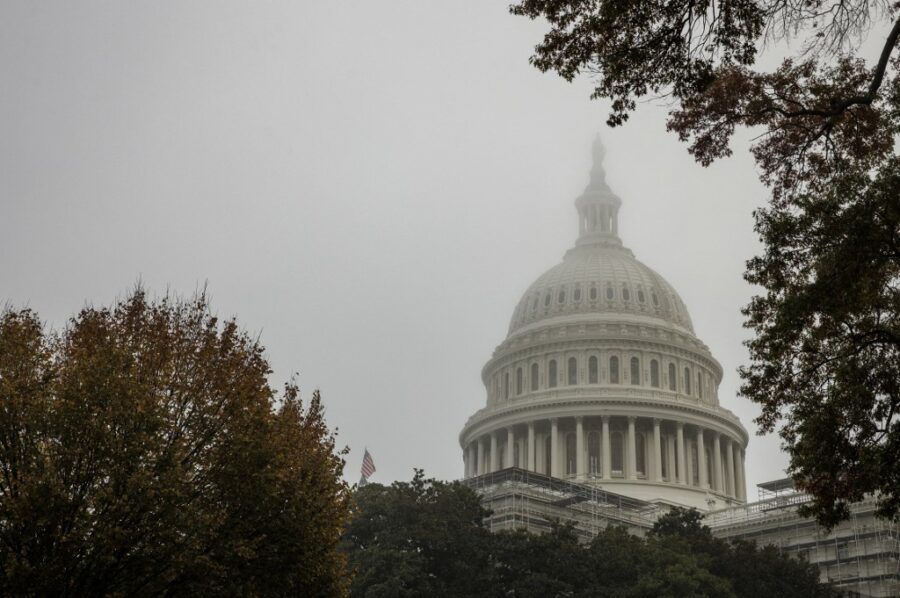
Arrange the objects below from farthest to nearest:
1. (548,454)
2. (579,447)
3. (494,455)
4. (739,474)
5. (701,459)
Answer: (739,474), (494,455), (548,454), (701,459), (579,447)

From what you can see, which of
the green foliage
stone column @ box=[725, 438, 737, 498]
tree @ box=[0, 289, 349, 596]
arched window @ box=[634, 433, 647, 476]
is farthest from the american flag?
tree @ box=[0, 289, 349, 596]

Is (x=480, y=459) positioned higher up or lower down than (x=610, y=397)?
lower down

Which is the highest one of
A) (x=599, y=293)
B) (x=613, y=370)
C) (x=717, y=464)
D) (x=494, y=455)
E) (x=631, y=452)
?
(x=599, y=293)

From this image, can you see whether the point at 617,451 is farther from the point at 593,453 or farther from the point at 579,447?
the point at 579,447

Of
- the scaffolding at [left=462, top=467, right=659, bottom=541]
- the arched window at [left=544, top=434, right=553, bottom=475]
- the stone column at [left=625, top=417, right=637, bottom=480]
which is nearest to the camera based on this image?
the scaffolding at [left=462, top=467, right=659, bottom=541]

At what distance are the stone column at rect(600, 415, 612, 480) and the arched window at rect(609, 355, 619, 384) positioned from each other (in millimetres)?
5266

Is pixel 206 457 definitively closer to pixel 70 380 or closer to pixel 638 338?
pixel 70 380

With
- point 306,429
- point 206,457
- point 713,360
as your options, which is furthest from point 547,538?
point 713,360

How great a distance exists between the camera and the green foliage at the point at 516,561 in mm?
62844

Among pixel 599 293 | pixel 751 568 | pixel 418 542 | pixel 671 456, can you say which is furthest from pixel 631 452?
pixel 418 542

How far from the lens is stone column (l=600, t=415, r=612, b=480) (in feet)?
358

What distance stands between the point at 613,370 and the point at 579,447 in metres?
10.1

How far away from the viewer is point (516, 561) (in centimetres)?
6562

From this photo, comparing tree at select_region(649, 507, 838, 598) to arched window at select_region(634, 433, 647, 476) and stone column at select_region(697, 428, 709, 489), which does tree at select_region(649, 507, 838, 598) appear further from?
stone column at select_region(697, 428, 709, 489)
